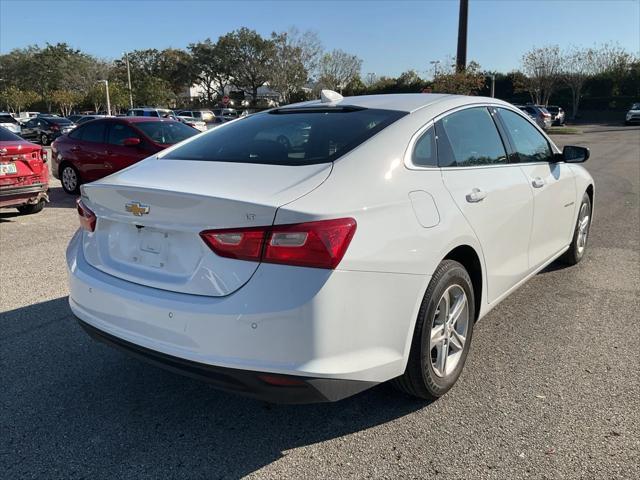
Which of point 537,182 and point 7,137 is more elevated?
point 7,137

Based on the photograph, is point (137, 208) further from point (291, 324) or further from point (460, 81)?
point (460, 81)

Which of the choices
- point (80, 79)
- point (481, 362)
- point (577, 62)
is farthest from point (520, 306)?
point (80, 79)

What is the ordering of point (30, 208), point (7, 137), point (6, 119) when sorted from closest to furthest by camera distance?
point (7, 137)
point (30, 208)
point (6, 119)

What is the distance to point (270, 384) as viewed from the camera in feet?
7.54

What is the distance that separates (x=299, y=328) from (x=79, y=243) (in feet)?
5.13

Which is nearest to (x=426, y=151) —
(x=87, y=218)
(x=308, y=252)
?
(x=308, y=252)

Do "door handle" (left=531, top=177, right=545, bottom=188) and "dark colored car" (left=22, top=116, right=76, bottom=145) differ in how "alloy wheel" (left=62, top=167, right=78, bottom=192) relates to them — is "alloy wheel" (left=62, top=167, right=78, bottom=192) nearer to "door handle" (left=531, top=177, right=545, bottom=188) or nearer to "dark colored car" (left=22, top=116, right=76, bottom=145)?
"door handle" (left=531, top=177, right=545, bottom=188)

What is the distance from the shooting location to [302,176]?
8.40 ft

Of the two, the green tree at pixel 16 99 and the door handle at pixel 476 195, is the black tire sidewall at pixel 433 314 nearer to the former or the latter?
the door handle at pixel 476 195

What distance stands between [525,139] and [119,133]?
8.25m

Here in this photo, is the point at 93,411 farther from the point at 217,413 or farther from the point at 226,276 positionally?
the point at 226,276

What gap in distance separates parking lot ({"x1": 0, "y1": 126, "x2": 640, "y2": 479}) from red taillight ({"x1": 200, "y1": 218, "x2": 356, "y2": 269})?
83cm

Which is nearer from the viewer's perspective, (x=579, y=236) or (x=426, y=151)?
(x=426, y=151)

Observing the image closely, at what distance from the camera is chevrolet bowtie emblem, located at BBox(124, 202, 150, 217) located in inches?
102
